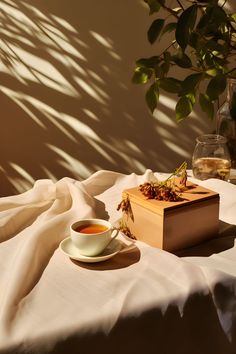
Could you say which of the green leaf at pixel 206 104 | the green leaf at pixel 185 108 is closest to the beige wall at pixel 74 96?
the green leaf at pixel 206 104

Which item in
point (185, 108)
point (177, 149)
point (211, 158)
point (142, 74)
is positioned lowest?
point (177, 149)

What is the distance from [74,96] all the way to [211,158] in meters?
1.16

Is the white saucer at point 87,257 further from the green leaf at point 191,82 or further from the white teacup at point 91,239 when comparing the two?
the green leaf at point 191,82

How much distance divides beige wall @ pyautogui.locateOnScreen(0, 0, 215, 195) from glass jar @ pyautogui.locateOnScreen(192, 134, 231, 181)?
1.09 meters

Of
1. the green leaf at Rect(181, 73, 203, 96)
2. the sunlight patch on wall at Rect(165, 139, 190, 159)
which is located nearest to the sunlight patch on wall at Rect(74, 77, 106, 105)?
the sunlight patch on wall at Rect(165, 139, 190, 159)

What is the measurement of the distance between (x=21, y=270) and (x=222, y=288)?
380mm

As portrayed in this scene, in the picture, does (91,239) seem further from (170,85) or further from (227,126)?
(227,126)

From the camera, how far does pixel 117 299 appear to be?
34.2 inches

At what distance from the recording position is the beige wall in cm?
231

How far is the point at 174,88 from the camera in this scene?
1201 mm

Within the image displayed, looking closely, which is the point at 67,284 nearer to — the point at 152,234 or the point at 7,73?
the point at 152,234

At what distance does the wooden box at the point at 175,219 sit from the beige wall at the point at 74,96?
1.38 m

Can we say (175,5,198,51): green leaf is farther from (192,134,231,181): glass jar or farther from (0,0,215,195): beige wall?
(0,0,215,195): beige wall

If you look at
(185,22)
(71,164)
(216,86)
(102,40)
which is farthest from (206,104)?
(71,164)
